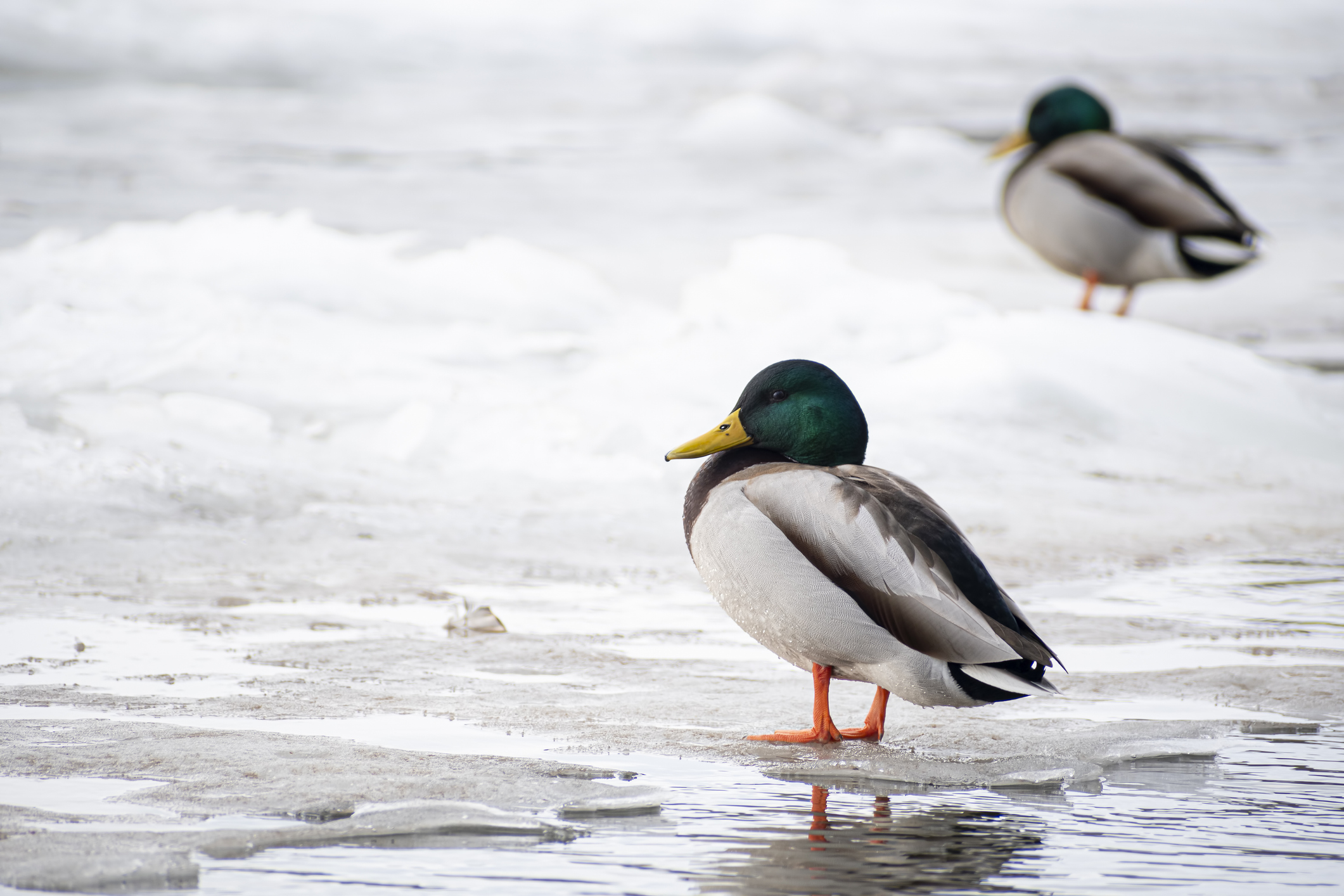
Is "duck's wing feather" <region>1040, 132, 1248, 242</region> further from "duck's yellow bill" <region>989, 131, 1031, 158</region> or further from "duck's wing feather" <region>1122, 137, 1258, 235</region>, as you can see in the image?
"duck's yellow bill" <region>989, 131, 1031, 158</region>

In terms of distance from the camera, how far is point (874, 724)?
3256 millimetres

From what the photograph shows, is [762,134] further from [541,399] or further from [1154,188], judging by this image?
[541,399]

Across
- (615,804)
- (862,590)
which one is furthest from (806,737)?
(615,804)

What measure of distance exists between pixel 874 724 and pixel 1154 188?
6336 mm

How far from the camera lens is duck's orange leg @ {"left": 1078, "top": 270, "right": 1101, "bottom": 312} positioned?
9016 millimetres

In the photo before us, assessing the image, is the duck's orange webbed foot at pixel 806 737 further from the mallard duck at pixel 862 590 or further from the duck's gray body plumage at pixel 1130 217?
the duck's gray body plumage at pixel 1130 217

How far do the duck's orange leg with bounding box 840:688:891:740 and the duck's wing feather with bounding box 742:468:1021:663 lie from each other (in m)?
0.27

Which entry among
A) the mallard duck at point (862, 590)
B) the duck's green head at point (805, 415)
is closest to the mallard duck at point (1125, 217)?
the duck's green head at point (805, 415)

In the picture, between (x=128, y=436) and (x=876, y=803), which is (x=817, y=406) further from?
(x=128, y=436)

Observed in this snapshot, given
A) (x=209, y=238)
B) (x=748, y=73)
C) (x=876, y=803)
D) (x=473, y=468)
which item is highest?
(x=748, y=73)

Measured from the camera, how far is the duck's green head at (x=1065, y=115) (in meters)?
9.83

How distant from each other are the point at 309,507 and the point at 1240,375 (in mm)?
4424

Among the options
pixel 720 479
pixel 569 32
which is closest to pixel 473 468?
pixel 720 479

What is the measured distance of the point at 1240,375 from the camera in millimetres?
7355
